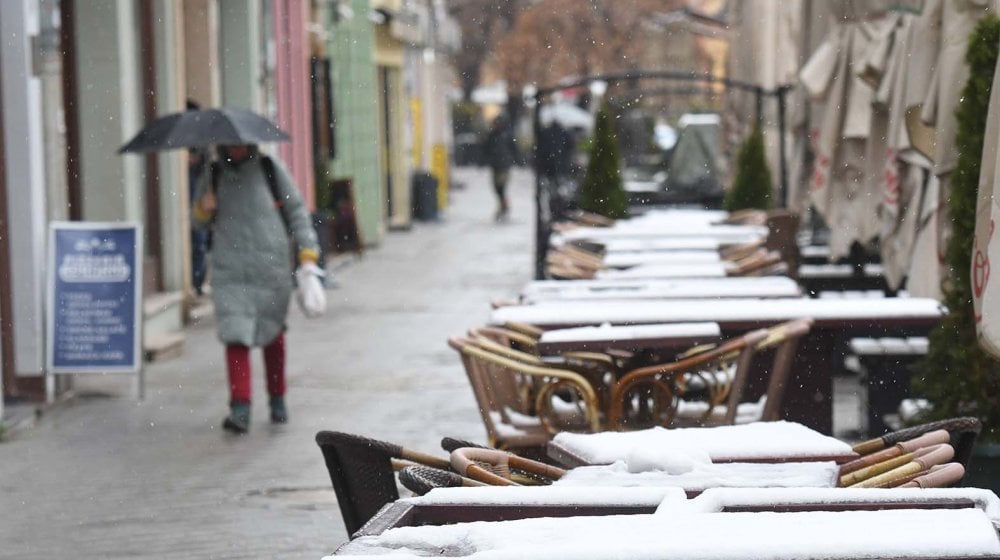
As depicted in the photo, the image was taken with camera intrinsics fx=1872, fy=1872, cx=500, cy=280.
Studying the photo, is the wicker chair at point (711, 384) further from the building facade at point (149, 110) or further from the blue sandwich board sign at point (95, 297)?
the building facade at point (149, 110)

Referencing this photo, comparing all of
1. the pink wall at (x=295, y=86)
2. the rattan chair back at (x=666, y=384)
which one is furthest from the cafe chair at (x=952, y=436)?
the pink wall at (x=295, y=86)

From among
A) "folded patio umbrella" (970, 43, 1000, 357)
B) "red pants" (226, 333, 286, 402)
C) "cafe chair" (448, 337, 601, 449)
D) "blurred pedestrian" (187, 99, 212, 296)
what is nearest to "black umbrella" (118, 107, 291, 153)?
"red pants" (226, 333, 286, 402)

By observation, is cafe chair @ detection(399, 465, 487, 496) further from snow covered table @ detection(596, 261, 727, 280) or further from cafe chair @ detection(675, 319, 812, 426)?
snow covered table @ detection(596, 261, 727, 280)

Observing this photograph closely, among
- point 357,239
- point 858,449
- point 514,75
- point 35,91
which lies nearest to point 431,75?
point 357,239

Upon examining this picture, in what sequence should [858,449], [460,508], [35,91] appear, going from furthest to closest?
1. [35,91]
2. [858,449]
3. [460,508]

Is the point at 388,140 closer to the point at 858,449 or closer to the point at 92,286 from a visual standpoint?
the point at 92,286

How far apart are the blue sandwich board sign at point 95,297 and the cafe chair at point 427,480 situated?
6.66m

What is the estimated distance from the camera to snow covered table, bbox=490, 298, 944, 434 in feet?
24.7

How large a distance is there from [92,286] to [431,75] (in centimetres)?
3006

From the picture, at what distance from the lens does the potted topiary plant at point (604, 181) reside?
16.8 metres

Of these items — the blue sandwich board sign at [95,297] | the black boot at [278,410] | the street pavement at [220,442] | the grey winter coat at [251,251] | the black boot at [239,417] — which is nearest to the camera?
the street pavement at [220,442]

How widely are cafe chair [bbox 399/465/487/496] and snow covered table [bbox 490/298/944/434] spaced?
3.07 meters

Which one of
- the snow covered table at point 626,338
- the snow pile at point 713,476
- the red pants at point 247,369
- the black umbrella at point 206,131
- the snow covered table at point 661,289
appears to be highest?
the black umbrella at point 206,131

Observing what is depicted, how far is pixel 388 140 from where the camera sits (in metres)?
30.1
